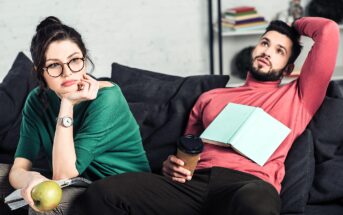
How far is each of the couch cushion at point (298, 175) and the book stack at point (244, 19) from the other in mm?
1565

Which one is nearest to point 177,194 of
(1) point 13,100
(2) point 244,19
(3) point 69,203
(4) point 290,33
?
(3) point 69,203

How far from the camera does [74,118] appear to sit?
175cm

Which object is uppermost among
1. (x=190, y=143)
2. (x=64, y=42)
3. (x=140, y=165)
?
(x=64, y=42)

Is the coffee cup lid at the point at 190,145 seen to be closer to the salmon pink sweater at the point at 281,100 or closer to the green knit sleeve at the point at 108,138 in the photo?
the green knit sleeve at the point at 108,138

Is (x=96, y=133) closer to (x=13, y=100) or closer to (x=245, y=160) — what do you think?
(x=245, y=160)

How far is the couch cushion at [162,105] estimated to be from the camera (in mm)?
2219

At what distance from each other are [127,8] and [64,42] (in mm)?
1871

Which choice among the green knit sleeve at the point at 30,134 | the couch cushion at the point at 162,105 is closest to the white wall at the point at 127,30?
the couch cushion at the point at 162,105

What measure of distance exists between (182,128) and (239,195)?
31.0 inches

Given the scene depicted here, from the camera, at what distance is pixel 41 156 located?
2.27m

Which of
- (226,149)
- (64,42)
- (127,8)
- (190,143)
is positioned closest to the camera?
(190,143)

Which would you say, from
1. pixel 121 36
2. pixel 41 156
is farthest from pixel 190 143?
pixel 121 36

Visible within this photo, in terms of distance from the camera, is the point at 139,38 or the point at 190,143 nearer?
the point at 190,143

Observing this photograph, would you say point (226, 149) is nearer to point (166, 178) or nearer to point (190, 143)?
point (166, 178)
